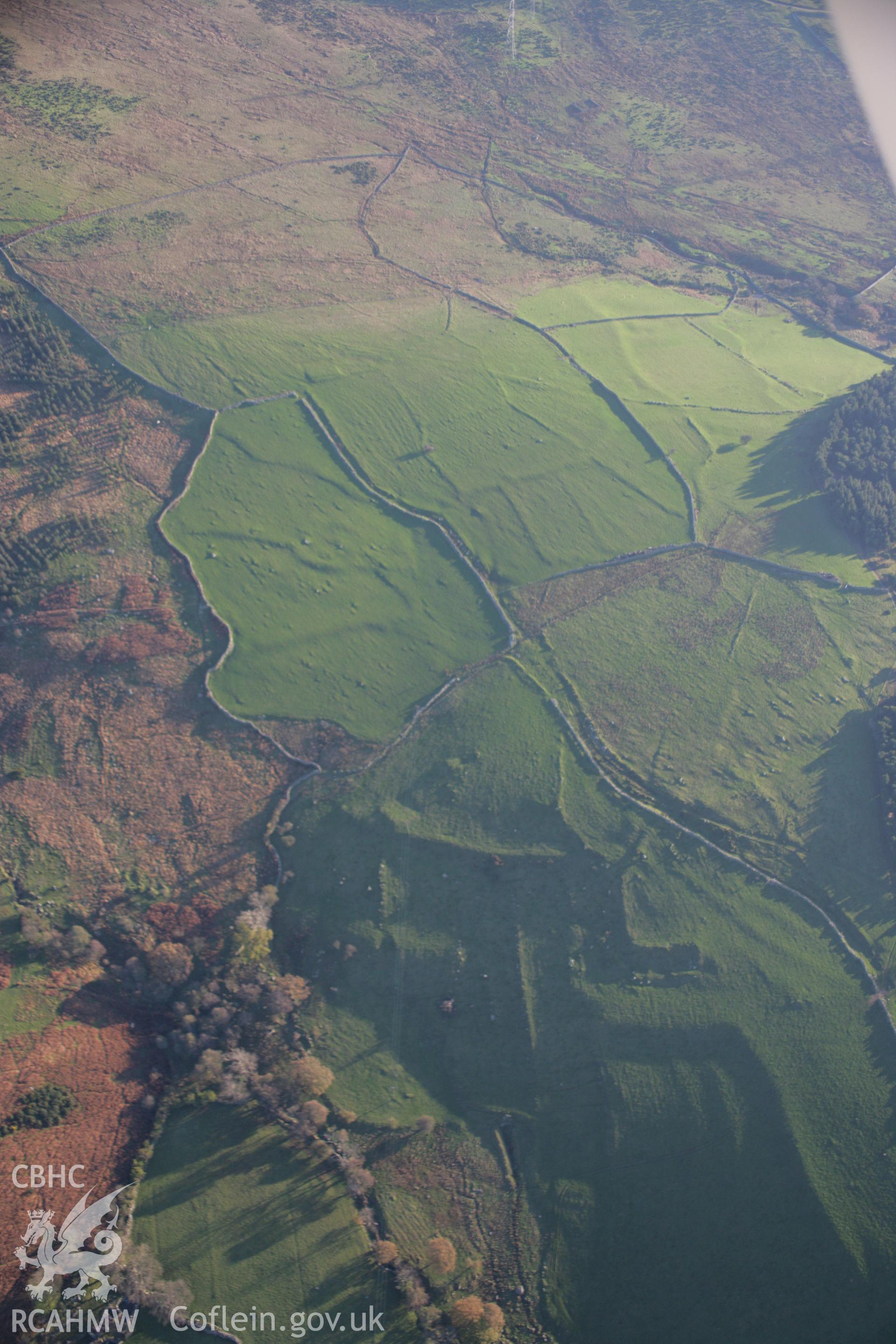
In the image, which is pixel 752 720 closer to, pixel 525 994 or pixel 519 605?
pixel 519 605

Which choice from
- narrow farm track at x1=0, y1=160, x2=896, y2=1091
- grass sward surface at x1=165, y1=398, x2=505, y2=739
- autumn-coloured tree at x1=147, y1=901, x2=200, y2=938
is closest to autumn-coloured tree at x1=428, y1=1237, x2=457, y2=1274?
narrow farm track at x1=0, y1=160, x2=896, y2=1091

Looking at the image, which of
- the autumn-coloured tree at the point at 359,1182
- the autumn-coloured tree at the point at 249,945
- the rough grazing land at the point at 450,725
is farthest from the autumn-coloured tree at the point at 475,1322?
the autumn-coloured tree at the point at 249,945

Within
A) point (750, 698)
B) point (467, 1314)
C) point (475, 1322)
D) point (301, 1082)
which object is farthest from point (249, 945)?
point (750, 698)

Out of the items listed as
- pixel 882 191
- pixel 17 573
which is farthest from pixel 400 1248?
pixel 882 191

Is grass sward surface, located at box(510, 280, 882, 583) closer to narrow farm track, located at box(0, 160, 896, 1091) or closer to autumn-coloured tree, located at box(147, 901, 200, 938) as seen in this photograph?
narrow farm track, located at box(0, 160, 896, 1091)

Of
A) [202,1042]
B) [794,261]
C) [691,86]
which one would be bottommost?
[202,1042]
